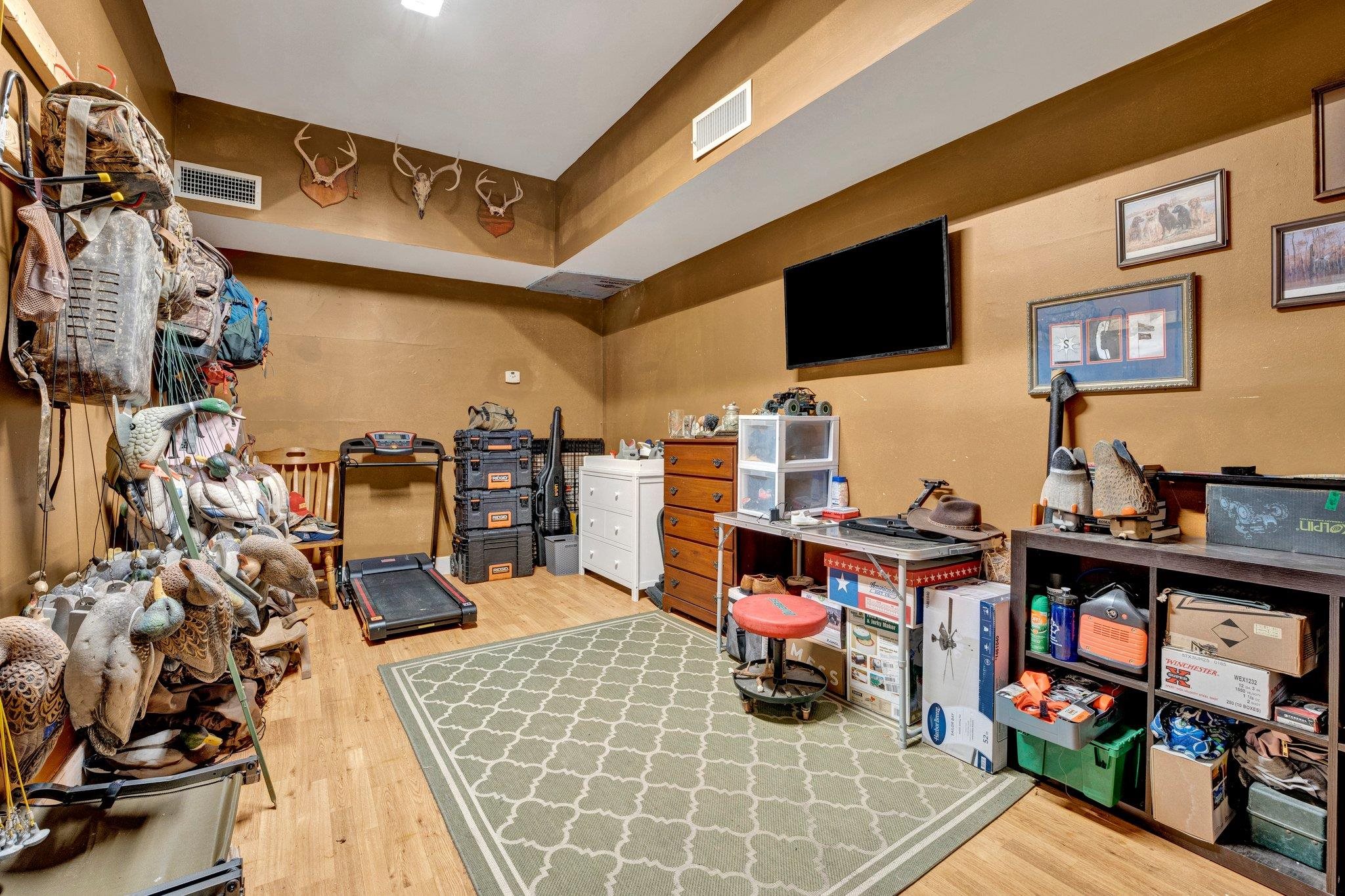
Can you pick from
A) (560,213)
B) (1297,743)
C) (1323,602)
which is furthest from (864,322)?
(560,213)

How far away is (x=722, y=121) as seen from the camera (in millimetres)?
2754

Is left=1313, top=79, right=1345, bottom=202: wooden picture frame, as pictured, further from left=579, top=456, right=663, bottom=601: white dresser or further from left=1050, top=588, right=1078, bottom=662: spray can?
left=579, top=456, right=663, bottom=601: white dresser

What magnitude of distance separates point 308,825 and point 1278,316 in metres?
3.33

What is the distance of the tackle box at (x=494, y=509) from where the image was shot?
176 inches

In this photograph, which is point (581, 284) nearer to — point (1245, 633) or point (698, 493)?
point (698, 493)

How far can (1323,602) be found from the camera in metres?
1.61

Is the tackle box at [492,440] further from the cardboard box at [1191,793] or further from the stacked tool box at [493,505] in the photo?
the cardboard box at [1191,793]

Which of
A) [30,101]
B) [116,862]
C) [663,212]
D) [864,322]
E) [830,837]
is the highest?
[663,212]

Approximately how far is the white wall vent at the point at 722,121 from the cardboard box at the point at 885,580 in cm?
201

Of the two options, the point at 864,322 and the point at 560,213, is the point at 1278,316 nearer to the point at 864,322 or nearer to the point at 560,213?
the point at 864,322

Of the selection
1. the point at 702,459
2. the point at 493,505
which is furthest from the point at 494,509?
the point at 702,459

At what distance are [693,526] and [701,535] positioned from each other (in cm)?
9

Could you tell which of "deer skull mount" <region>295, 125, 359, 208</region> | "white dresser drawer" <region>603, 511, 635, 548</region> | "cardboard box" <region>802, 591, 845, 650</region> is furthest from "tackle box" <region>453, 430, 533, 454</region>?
"cardboard box" <region>802, 591, 845, 650</region>

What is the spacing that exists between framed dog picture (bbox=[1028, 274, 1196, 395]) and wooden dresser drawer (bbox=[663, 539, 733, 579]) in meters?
1.82
